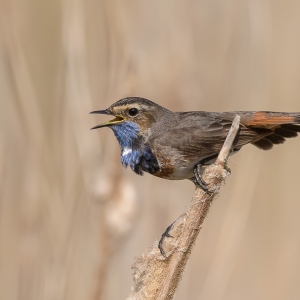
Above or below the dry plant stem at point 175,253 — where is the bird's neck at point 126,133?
above

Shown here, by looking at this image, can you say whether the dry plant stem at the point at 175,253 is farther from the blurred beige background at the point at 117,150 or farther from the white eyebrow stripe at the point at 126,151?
the white eyebrow stripe at the point at 126,151

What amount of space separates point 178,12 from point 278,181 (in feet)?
3.73

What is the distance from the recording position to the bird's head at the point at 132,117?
10.3 ft

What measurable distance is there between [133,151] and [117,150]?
0.23 feet

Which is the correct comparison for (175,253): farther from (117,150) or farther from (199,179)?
(117,150)

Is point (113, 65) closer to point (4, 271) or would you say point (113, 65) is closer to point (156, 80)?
point (156, 80)

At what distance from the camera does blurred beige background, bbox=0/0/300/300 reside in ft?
10.1

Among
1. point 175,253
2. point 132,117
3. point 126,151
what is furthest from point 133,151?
point 175,253

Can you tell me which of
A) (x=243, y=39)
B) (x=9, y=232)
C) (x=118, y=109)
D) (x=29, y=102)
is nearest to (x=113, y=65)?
(x=118, y=109)

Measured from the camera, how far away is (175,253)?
2.32 meters

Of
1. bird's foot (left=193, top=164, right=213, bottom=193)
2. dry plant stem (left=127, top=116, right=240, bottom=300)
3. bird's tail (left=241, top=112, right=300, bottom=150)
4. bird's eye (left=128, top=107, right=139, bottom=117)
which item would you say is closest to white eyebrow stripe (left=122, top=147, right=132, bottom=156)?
bird's eye (left=128, top=107, right=139, bottom=117)

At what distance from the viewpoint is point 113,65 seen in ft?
10.2

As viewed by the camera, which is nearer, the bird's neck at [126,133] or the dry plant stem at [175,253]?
the dry plant stem at [175,253]

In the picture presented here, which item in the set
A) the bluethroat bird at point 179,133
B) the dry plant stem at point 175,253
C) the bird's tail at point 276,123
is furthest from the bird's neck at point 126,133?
the dry plant stem at point 175,253
